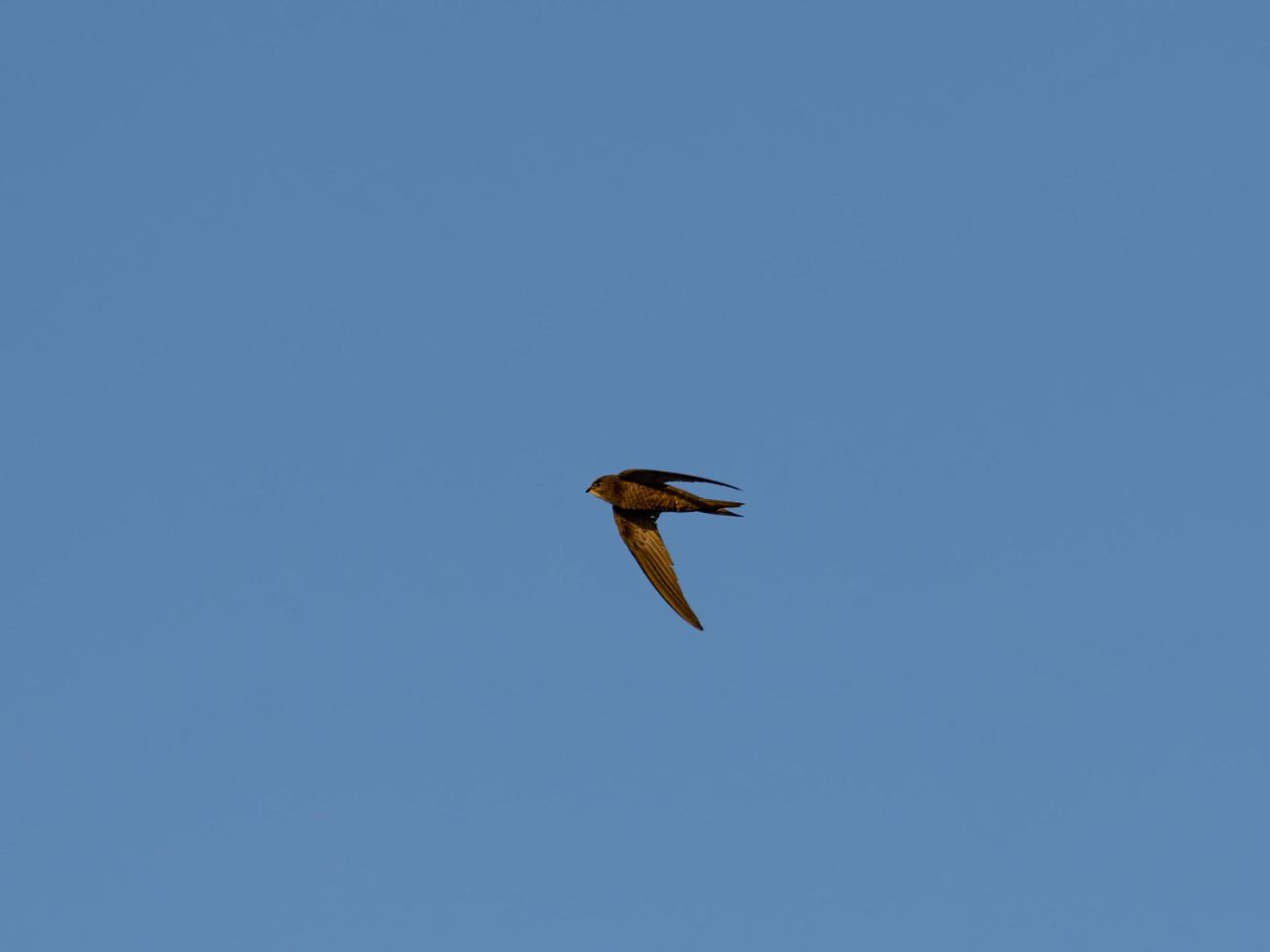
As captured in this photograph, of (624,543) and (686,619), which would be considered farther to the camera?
(624,543)

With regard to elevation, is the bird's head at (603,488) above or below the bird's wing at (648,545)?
above

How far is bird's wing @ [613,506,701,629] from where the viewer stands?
33469mm

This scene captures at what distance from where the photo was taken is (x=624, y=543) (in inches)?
1332

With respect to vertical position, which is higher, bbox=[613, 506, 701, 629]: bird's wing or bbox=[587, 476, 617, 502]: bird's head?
bbox=[587, 476, 617, 502]: bird's head

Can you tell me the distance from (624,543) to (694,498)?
2.21 metres

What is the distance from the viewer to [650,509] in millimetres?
33625

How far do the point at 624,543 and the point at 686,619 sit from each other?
9.86 feet

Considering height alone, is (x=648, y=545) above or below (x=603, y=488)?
below

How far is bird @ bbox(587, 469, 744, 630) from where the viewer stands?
107 ft

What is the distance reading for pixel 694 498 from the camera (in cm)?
3244

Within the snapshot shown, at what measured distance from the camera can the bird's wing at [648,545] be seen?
3347cm

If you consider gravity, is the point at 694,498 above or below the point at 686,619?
above

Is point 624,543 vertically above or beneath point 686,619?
above

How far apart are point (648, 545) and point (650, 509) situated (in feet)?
2.66
